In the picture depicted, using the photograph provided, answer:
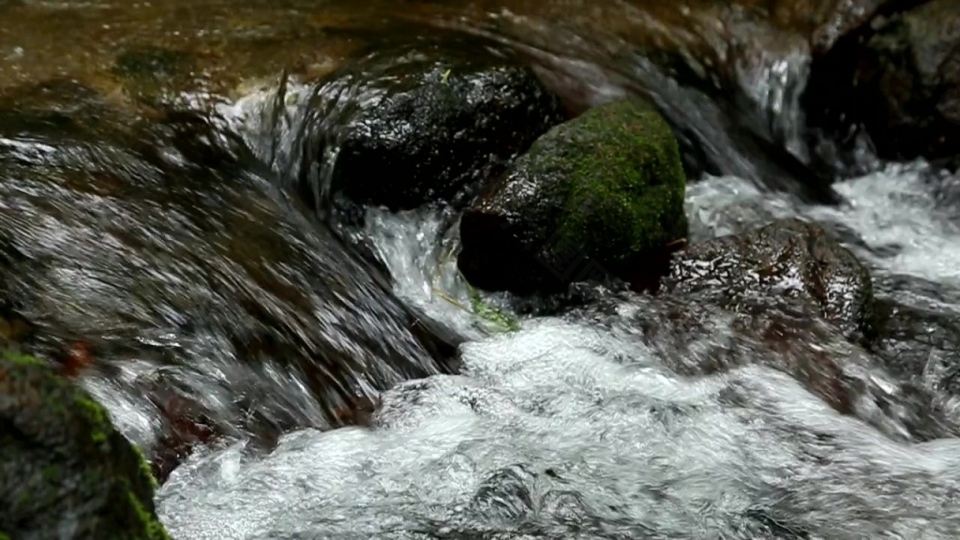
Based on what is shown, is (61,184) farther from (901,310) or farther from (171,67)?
(901,310)

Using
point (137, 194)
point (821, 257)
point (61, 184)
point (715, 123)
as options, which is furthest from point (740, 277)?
point (61, 184)

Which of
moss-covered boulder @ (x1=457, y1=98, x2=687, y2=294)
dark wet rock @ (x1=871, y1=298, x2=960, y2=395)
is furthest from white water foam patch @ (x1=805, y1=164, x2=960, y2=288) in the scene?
moss-covered boulder @ (x1=457, y1=98, x2=687, y2=294)

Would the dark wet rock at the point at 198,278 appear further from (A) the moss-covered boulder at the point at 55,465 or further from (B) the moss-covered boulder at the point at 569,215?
(A) the moss-covered boulder at the point at 55,465

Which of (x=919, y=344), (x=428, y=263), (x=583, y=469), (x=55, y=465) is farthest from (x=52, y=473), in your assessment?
(x=919, y=344)

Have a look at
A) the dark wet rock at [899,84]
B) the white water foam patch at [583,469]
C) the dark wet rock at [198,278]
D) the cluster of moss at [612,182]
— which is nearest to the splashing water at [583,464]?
the white water foam patch at [583,469]

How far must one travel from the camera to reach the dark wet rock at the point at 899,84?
604 centimetres

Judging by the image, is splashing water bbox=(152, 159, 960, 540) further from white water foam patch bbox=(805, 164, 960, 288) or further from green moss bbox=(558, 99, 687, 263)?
white water foam patch bbox=(805, 164, 960, 288)

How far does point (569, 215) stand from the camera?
173 inches

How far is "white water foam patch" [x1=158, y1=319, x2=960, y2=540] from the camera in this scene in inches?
110

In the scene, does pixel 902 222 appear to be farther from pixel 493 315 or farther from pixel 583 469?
pixel 583 469

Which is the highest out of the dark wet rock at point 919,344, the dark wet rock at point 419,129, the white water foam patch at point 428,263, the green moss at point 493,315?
the dark wet rock at point 419,129

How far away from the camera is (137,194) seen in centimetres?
419

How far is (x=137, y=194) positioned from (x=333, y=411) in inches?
60.2

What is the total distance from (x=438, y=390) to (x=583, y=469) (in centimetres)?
71
